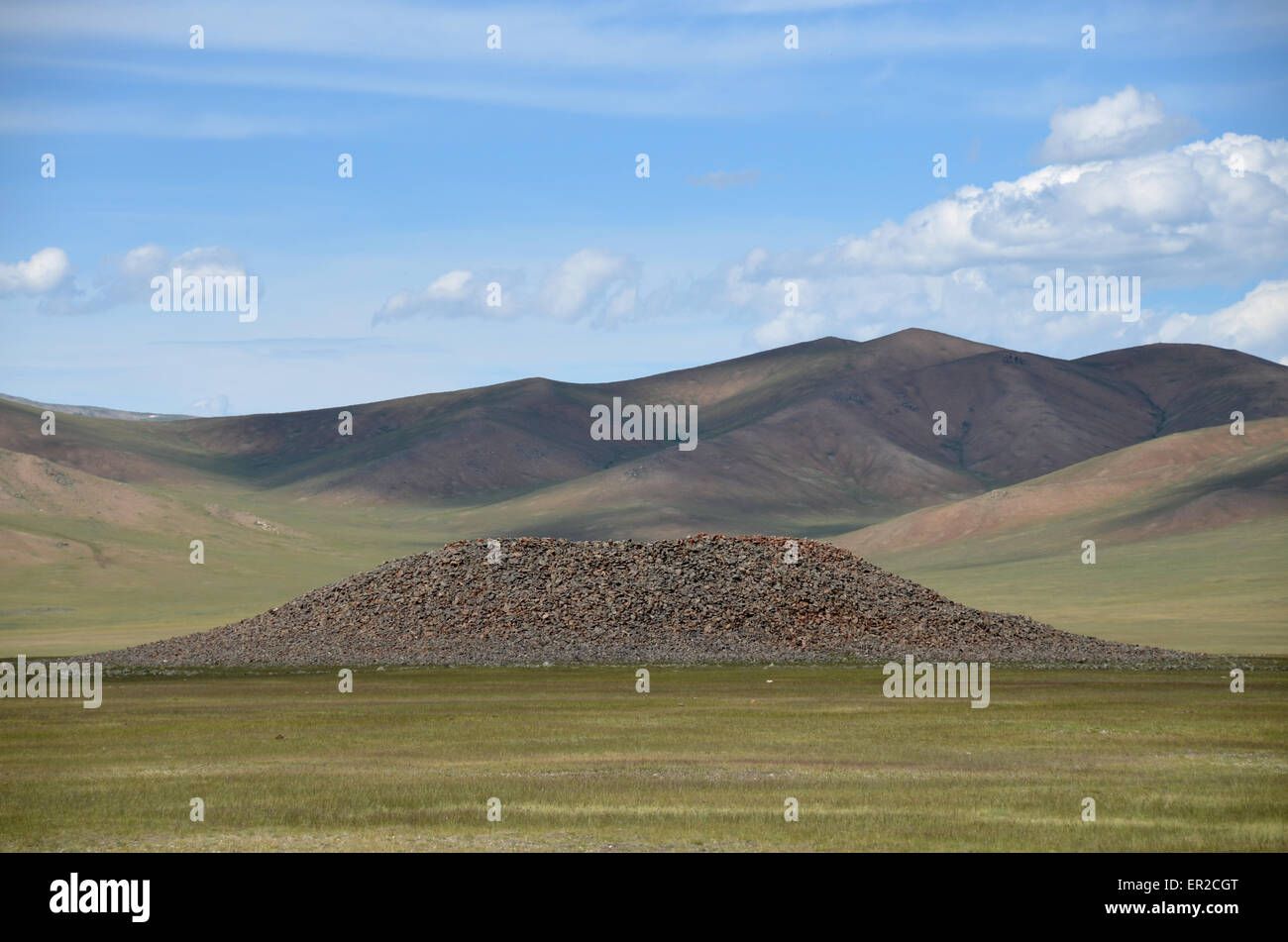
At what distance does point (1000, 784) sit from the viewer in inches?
1003

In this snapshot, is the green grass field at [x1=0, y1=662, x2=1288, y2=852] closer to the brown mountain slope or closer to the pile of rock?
the pile of rock

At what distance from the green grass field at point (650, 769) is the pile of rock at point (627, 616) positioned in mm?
13186

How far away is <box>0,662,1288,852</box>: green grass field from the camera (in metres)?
20.8

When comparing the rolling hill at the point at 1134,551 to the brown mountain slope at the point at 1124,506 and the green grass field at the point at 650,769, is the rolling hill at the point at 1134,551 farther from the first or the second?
the green grass field at the point at 650,769

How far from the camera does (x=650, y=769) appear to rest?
1107 inches

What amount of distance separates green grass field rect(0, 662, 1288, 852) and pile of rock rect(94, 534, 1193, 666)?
13.2m

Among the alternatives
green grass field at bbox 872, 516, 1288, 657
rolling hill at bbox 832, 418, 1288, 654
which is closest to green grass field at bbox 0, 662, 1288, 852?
green grass field at bbox 872, 516, 1288, 657

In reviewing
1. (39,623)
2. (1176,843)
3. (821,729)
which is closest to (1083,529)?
(39,623)

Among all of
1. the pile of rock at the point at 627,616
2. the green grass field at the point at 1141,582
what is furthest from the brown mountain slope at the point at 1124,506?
the pile of rock at the point at 627,616

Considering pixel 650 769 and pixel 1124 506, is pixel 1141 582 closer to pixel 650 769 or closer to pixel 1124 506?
pixel 1124 506

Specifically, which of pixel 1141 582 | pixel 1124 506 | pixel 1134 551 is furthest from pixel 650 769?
pixel 1124 506

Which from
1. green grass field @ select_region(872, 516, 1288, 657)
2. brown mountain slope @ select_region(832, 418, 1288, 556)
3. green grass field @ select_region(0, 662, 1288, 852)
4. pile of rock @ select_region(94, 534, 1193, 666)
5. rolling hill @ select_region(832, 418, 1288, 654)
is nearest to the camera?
green grass field @ select_region(0, 662, 1288, 852)

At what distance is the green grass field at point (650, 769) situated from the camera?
20.8m

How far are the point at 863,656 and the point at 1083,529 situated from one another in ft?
378
